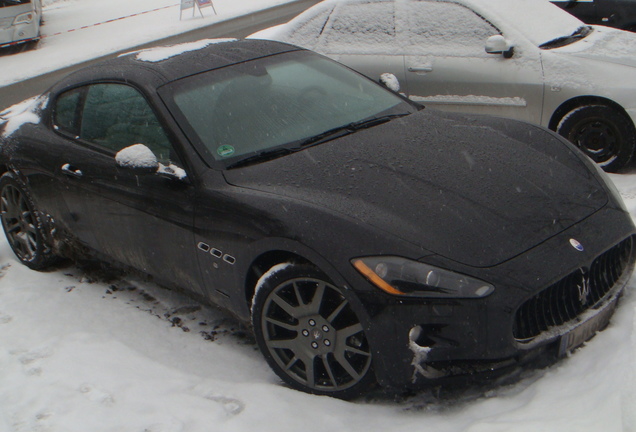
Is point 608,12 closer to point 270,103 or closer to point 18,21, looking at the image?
point 270,103

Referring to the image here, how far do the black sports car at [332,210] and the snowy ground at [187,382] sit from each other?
0.53 ft

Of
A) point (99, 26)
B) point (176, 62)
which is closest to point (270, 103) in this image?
point (176, 62)

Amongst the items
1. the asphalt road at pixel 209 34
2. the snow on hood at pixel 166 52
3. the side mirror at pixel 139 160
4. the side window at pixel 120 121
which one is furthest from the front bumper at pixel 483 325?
the asphalt road at pixel 209 34

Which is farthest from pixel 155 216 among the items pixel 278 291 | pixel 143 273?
pixel 278 291

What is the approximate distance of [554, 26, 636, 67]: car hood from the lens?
6.09 metres

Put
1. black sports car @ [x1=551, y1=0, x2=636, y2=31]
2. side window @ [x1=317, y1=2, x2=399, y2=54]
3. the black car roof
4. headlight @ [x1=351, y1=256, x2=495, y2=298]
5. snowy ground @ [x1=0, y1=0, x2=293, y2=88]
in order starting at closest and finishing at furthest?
headlight @ [x1=351, y1=256, x2=495, y2=298] → the black car roof → side window @ [x1=317, y1=2, x2=399, y2=54] → black sports car @ [x1=551, y1=0, x2=636, y2=31] → snowy ground @ [x1=0, y1=0, x2=293, y2=88]

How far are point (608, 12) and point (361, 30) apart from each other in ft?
13.3

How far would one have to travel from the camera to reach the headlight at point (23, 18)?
666 inches

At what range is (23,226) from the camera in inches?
201

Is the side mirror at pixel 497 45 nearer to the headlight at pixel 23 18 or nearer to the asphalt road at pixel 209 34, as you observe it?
the asphalt road at pixel 209 34

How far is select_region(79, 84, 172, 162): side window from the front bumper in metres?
1.58

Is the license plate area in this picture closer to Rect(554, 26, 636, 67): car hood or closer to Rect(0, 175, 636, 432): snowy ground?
Rect(0, 175, 636, 432): snowy ground

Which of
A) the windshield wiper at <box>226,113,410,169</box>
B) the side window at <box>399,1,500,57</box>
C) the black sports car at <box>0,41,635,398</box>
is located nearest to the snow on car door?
the side window at <box>399,1,500,57</box>

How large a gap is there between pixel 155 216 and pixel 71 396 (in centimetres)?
100
